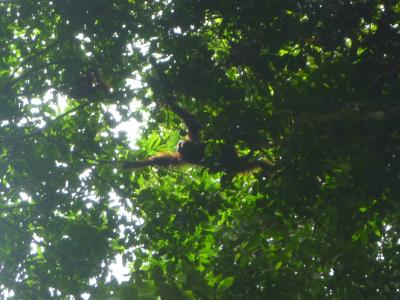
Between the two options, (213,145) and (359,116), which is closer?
(359,116)

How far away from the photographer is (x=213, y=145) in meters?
4.05

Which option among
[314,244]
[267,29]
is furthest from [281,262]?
[267,29]

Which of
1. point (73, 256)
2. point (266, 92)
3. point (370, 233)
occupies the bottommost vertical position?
point (370, 233)

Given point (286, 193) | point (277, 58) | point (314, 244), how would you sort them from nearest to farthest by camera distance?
point (286, 193)
point (314, 244)
point (277, 58)

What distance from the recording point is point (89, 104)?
6.41 metres

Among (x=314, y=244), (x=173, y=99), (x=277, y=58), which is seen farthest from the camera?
(x=173, y=99)

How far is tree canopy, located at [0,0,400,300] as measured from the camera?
12.3ft

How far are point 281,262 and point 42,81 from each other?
12.6 ft

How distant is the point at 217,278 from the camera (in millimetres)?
3902

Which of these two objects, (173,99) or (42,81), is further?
(42,81)

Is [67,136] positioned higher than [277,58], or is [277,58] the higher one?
[67,136]

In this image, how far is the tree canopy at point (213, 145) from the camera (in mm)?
3746

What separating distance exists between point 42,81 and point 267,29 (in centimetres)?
312

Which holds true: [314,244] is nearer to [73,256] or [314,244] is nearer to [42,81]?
[73,256]
